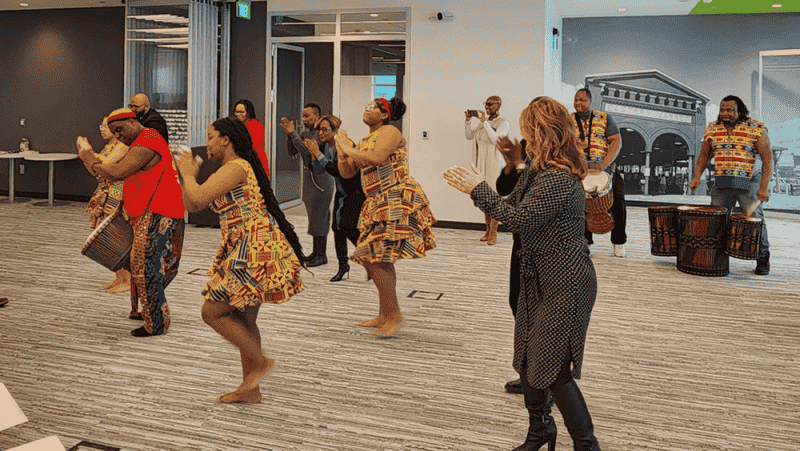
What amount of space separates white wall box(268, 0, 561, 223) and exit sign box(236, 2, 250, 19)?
1.05 m

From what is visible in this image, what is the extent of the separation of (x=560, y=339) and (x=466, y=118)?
714 cm

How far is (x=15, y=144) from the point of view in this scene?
12.7 meters

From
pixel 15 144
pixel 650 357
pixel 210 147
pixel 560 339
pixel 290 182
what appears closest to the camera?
pixel 560 339

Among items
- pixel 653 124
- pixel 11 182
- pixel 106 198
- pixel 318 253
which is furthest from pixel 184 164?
pixel 653 124

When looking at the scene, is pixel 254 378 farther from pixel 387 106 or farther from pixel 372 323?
pixel 387 106

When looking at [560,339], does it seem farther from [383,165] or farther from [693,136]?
[693,136]

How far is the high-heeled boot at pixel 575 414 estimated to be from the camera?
2.84 metres

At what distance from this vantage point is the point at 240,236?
3.47 meters

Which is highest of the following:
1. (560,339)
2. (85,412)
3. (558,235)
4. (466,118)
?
(466,118)

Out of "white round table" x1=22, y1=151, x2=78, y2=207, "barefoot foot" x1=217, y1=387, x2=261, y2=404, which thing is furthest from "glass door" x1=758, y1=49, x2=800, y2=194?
"white round table" x1=22, y1=151, x2=78, y2=207

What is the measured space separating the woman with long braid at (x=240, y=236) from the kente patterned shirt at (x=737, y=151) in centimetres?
514

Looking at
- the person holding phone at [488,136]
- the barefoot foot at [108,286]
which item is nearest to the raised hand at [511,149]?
the barefoot foot at [108,286]

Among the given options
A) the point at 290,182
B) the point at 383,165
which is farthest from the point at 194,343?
the point at 290,182

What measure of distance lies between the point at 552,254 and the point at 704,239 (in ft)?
16.1
